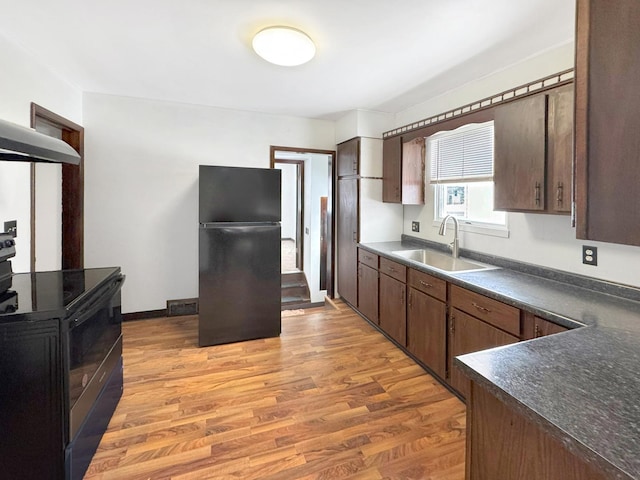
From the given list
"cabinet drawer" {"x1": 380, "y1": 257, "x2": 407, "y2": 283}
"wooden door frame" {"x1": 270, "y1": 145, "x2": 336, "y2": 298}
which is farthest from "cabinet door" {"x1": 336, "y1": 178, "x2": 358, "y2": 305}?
"cabinet drawer" {"x1": 380, "y1": 257, "x2": 407, "y2": 283}

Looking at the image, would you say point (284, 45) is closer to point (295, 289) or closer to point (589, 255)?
point (589, 255)

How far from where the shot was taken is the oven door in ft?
4.86

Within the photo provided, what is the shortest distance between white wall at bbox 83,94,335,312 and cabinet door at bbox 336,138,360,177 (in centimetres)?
102

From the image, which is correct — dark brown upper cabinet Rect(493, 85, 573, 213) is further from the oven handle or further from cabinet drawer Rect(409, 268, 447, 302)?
the oven handle

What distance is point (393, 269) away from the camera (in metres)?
3.10

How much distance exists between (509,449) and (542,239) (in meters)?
1.83

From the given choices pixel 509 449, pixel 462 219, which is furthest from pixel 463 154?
pixel 509 449

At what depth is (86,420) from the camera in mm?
1639

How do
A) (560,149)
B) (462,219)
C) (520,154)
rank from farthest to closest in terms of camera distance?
1. (462,219)
2. (520,154)
3. (560,149)

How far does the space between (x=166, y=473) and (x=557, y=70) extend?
3343 millimetres

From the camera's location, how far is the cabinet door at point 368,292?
346 centimetres

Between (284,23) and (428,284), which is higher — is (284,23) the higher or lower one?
the higher one

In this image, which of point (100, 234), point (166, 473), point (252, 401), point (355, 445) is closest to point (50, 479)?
point (166, 473)

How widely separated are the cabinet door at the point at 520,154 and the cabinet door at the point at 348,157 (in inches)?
68.3
